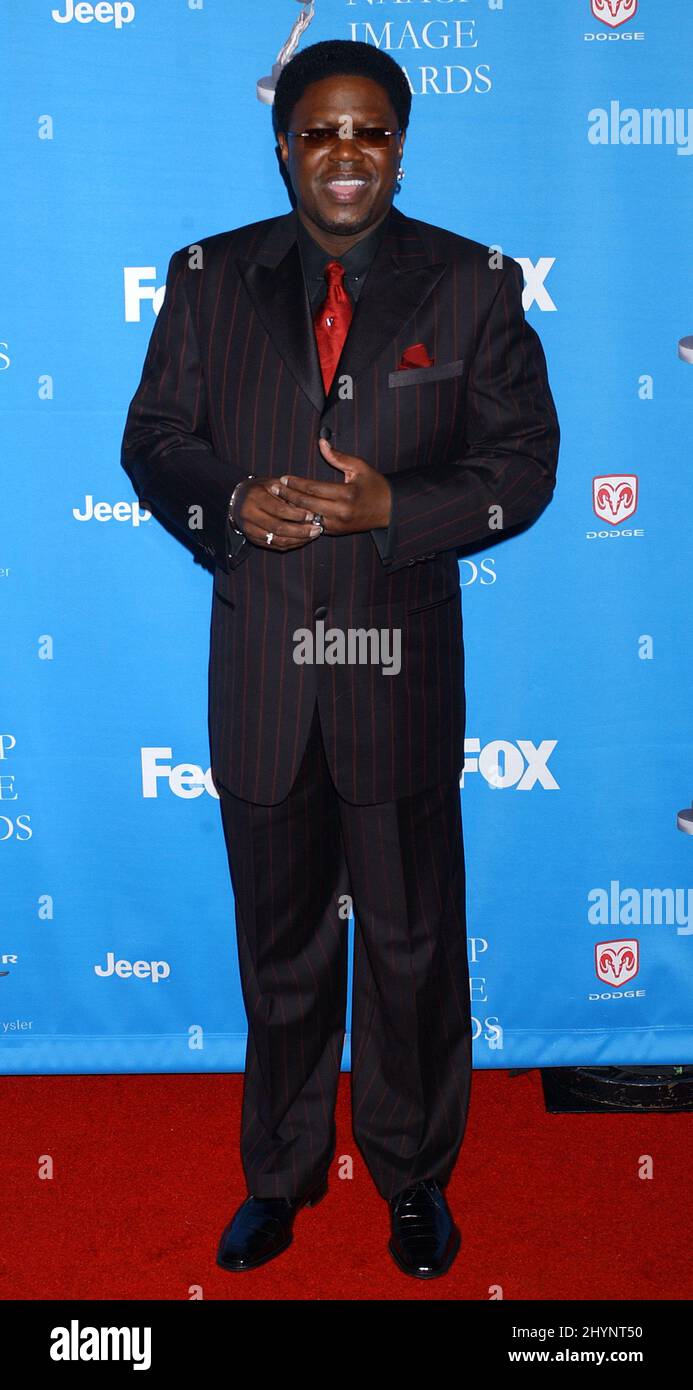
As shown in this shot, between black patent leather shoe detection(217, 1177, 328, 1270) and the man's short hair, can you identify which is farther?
black patent leather shoe detection(217, 1177, 328, 1270)

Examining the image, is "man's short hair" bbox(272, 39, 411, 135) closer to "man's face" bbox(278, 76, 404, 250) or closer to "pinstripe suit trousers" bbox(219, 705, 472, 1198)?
"man's face" bbox(278, 76, 404, 250)

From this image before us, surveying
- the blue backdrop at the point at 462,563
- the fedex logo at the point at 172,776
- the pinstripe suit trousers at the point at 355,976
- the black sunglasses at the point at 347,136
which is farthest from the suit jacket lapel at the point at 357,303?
the fedex logo at the point at 172,776

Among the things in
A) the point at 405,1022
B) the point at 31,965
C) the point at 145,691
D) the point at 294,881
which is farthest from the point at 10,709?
the point at 405,1022

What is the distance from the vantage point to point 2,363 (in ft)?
8.68

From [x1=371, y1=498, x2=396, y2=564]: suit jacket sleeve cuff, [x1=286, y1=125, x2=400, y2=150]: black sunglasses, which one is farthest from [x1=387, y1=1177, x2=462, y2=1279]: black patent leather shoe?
[x1=286, y1=125, x2=400, y2=150]: black sunglasses

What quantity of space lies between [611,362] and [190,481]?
37.0 inches

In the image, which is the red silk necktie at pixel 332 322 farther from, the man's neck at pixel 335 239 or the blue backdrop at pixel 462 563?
the blue backdrop at pixel 462 563

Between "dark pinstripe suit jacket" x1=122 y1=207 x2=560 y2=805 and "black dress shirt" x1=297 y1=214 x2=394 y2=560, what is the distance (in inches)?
0.8

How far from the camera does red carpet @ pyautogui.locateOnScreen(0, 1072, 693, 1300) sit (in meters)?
2.34

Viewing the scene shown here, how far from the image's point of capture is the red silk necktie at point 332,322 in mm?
2168

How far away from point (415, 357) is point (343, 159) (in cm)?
31

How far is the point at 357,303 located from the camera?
215cm

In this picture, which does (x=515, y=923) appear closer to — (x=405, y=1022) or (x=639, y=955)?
(x=639, y=955)

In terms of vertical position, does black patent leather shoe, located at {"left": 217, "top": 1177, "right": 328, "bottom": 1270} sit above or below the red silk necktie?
below
